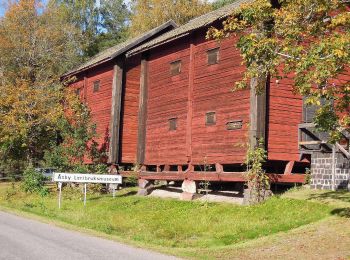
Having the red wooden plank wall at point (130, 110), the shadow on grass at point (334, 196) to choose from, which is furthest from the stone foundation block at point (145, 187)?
the shadow on grass at point (334, 196)

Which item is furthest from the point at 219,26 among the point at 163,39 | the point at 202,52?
the point at 163,39

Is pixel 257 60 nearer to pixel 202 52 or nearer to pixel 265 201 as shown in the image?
pixel 265 201

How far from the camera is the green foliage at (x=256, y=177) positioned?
20.3 metres

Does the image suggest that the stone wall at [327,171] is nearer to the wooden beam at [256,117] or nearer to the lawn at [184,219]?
the lawn at [184,219]

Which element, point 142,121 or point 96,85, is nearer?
point 142,121

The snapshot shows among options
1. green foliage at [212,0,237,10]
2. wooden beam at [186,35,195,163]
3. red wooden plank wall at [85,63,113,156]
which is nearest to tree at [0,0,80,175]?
red wooden plank wall at [85,63,113,156]

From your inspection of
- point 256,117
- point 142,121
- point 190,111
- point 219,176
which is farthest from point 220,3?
point 256,117

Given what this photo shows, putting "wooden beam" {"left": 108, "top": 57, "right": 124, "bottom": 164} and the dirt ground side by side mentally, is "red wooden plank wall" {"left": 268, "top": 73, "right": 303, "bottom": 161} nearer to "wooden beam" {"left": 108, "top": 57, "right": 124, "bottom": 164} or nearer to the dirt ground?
the dirt ground

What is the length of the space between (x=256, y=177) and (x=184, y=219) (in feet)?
10.8

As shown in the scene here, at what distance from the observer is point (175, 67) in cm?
2738

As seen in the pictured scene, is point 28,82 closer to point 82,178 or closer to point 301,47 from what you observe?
point 82,178

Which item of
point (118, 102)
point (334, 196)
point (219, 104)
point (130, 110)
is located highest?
point (118, 102)

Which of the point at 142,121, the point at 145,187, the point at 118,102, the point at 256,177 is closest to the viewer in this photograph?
the point at 256,177

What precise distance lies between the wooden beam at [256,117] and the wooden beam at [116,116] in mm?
12351
